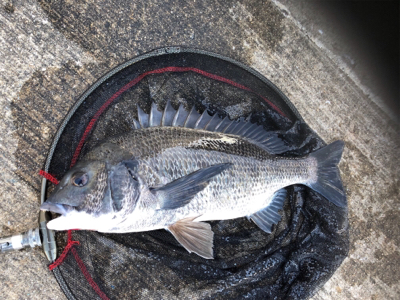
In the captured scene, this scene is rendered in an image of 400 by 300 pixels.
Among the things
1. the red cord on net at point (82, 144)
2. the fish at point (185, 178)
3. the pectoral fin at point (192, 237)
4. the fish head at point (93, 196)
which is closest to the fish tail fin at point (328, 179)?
the fish at point (185, 178)

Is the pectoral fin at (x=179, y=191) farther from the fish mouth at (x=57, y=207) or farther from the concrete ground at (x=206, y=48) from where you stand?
the concrete ground at (x=206, y=48)

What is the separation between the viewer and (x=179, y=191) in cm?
174

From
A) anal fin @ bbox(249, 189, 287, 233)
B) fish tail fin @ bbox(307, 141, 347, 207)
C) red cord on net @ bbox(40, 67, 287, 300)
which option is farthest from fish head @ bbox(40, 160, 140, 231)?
fish tail fin @ bbox(307, 141, 347, 207)

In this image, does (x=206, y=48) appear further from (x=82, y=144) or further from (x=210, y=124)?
(x=82, y=144)

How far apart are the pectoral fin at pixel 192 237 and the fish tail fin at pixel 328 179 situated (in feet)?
3.18

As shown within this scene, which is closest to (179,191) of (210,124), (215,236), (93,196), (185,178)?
(185,178)

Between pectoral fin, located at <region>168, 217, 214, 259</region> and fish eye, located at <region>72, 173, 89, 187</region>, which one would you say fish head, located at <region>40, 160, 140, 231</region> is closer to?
fish eye, located at <region>72, 173, 89, 187</region>

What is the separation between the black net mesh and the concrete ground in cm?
24

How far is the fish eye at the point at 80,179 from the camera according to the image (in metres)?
1.62

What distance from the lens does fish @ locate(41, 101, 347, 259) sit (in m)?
1.63

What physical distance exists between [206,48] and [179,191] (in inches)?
53.9

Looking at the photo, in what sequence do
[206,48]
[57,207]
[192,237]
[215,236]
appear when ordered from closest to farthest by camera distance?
[57,207] → [192,237] → [215,236] → [206,48]

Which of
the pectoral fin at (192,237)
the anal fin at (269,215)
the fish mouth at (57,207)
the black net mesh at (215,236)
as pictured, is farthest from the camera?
the anal fin at (269,215)

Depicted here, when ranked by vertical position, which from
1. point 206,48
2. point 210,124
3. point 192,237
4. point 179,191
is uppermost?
point 206,48
